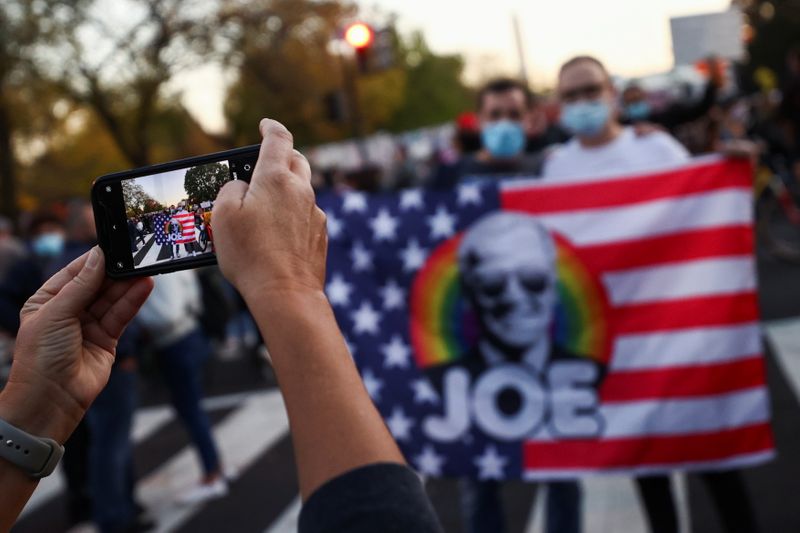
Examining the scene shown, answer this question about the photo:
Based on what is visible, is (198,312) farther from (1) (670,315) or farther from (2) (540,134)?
(2) (540,134)

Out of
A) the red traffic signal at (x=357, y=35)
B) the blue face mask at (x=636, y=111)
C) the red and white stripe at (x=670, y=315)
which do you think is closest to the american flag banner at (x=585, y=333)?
the red and white stripe at (x=670, y=315)

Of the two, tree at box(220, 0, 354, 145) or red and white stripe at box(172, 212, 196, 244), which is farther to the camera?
tree at box(220, 0, 354, 145)

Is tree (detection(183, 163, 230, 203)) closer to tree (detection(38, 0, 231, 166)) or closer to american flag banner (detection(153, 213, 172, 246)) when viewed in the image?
american flag banner (detection(153, 213, 172, 246))

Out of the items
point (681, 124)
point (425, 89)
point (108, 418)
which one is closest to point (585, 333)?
point (108, 418)

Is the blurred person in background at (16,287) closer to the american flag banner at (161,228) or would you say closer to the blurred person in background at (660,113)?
the american flag banner at (161,228)

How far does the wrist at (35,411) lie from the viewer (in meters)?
1.56

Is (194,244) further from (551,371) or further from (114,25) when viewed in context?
(114,25)

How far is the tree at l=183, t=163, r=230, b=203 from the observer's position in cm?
148

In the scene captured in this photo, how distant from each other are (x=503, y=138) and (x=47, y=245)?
4581 millimetres

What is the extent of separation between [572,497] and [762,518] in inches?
45.3

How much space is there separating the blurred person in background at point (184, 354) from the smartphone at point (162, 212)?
4.40 metres

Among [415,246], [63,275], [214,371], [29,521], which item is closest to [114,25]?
[214,371]

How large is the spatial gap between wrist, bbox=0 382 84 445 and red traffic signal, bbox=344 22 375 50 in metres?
14.3

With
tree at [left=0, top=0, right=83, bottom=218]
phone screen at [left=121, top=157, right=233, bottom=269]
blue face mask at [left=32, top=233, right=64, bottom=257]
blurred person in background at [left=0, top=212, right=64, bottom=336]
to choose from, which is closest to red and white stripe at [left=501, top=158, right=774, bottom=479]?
phone screen at [left=121, top=157, right=233, bottom=269]
